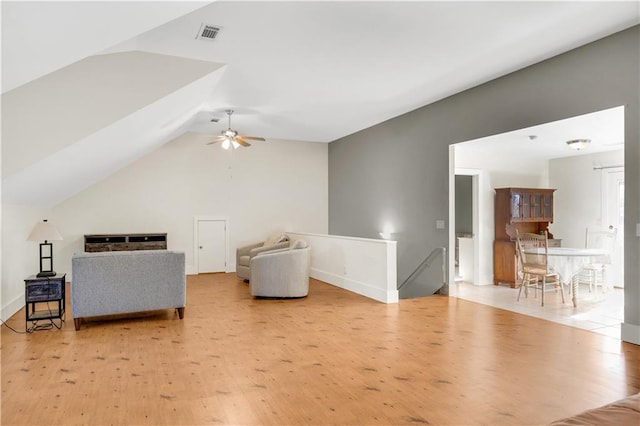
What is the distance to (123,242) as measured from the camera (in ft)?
24.7

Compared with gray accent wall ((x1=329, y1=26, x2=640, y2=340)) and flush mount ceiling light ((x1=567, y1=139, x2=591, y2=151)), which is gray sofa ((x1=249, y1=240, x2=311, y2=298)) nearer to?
gray accent wall ((x1=329, y1=26, x2=640, y2=340))

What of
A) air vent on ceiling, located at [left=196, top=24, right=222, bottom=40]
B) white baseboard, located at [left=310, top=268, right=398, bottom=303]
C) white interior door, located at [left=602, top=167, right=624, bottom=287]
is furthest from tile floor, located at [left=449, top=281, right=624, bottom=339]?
air vent on ceiling, located at [left=196, top=24, right=222, bottom=40]

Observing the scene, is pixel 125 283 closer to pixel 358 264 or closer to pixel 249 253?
pixel 249 253

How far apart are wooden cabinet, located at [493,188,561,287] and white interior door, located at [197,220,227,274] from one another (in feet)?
18.1

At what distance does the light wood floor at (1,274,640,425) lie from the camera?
2.54 meters

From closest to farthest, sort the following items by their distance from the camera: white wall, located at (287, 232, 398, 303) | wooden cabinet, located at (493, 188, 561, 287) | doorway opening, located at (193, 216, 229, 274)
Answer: white wall, located at (287, 232, 398, 303) < wooden cabinet, located at (493, 188, 561, 287) < doorway opening, located at (193, 216, 229, 274)

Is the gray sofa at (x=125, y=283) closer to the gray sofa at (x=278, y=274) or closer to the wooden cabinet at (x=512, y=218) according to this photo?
the gray sofa at (x=278, y=274)

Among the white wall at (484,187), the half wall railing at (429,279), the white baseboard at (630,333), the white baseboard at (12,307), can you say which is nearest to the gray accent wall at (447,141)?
the white baseboard at (630,333)

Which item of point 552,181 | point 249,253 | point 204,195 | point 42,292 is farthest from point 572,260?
point 204,195

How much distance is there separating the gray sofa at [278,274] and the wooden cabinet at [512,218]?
4085mm

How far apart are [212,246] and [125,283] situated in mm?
4167

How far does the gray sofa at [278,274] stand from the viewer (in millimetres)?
5910

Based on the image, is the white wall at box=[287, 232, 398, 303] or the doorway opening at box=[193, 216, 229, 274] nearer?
the white wall at box=[287, 232, 398, 303]

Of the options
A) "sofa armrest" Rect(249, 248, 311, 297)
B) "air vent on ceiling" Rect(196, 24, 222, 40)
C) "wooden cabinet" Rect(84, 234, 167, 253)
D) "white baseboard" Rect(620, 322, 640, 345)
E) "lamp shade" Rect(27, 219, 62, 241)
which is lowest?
"white baseboard" Rect(620, 322, 640, 345)
